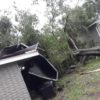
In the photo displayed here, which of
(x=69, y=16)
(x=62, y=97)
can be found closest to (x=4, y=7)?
(x=69, y=16)

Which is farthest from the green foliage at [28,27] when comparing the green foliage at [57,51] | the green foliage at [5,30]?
the green foliage at [5,30]

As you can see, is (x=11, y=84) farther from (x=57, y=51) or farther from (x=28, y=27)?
(x=28, y=27)

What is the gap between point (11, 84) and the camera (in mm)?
7941

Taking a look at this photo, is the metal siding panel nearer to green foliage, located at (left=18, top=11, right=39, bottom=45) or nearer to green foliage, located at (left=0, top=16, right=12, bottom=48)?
green foliage, located at (left=18, top=11, right=39, bottom=45)

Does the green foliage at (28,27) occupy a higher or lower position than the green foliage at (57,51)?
higher

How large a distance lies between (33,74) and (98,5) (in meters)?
25.3

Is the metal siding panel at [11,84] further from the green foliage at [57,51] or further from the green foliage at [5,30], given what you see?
the green foliage at [5,30]

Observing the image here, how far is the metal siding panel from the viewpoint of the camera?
780 cm

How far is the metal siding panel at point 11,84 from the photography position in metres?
7.80

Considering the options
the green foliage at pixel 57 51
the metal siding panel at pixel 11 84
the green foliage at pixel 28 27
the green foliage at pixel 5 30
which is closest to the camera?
the metal siding panel at pixel 11 84

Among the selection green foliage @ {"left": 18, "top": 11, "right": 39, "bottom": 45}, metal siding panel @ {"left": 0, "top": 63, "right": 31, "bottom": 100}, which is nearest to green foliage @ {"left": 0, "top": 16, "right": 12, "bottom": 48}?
green foliage @ {"left": 18, "top": 11, "right": 39, "bottom": 45}

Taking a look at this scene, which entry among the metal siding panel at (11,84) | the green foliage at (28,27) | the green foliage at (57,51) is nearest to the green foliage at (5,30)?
the green foliage at (28,27)

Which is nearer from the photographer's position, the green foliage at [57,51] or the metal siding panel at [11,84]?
the metal siding panel at [11,84]

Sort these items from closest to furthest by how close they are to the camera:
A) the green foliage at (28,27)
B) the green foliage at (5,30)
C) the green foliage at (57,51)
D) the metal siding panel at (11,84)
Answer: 1. the metal siding panel at (11,84)
2. the green foliage at (57,51)
3. the green foliage at (28,27)
4. the green foliage at (5,30)
